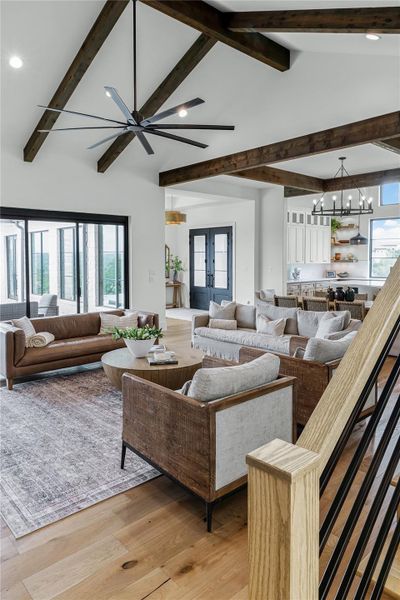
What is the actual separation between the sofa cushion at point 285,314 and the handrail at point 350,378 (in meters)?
4.69

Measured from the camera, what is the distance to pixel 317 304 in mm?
6688

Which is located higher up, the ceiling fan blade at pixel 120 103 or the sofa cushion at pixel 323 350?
the ceiling fan blade at pixel 120 103

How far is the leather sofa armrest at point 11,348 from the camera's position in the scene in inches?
193

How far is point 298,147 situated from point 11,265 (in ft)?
15.5

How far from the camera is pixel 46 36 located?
16.0ft

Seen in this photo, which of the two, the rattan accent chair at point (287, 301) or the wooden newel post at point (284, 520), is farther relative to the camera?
the rattan accent chair at point (287, 301)

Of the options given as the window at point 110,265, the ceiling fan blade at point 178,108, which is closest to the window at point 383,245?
the window at point 110,265

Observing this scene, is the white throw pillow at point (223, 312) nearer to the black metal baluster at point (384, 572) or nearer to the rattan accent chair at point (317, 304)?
the rattan accent chair at point (317, 304)

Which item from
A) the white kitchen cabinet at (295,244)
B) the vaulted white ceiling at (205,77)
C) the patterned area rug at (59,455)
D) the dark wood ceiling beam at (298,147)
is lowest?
the patterned area rug at (59,455)

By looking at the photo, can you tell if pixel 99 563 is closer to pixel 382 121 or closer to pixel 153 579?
pixel 153 579

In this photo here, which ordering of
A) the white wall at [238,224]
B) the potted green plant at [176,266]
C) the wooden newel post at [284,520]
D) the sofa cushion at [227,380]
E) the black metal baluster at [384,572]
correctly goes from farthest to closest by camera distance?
the potted green plant at [176,266]
the white wall at [238,224]
the sofa cushion at [227,380]
the black metal baluster at [384,572]
the wooden newel post at [284,520]

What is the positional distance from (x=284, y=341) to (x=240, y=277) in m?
6.05

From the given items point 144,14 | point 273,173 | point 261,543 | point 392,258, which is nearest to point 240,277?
point 273,173

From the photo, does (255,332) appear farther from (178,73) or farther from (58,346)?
(178,73)
